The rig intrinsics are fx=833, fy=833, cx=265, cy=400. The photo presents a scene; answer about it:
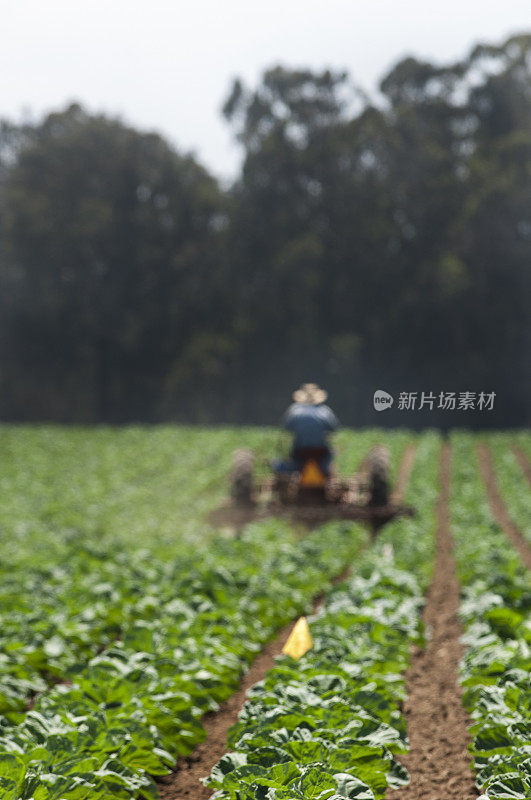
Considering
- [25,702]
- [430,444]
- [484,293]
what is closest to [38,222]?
[484,293]

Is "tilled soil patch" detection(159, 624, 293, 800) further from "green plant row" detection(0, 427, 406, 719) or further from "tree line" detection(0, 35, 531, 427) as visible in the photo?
"tree line" detection(0, 35, 531, 427)

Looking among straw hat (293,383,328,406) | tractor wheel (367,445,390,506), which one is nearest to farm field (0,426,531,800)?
tractor wheel (367,445,390,506)

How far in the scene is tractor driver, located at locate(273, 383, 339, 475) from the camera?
11.5 meters

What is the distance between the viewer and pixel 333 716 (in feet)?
13.4

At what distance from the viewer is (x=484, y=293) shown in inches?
1247

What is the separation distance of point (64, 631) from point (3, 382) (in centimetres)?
3779

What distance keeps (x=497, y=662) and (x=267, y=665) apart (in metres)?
1.93

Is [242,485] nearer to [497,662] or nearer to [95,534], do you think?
[95,534]

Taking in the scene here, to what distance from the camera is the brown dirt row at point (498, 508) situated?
11.7 metres

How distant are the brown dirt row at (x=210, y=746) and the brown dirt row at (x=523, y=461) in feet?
44.5

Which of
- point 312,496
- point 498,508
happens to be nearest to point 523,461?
point 498,508

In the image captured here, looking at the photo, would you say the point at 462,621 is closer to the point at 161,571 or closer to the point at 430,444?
the point at 161,571

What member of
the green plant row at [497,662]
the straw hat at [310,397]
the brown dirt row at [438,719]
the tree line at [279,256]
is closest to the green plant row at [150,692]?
the brown dirt row at [438,719]

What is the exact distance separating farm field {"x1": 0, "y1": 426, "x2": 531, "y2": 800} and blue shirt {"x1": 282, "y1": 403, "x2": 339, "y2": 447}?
46.8 inches
